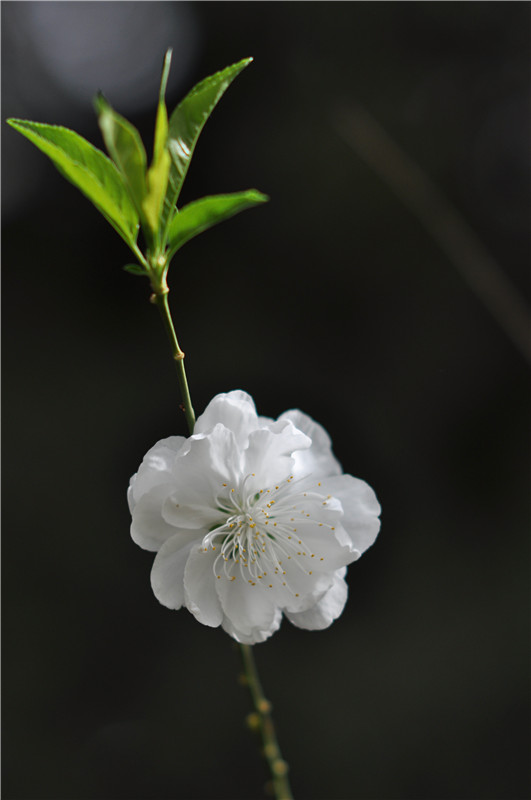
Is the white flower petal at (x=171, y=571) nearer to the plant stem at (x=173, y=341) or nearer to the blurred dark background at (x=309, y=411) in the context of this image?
the plant stem at (x=173, y=341)

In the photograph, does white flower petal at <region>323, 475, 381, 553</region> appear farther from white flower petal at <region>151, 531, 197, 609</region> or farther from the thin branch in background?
the thin branch in background

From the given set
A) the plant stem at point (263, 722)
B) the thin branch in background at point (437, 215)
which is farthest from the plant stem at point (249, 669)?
the thin branch in background at point (437, 215)

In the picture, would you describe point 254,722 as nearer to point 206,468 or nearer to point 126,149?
point 206,468

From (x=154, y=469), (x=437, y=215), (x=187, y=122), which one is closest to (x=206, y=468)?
(x=154, y=469)

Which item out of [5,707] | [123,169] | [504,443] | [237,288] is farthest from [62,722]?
[123,169]

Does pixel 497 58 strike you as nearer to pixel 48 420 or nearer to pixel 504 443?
pixel 504 443

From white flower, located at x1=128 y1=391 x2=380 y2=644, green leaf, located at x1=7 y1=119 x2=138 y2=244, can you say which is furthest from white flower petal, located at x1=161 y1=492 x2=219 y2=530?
green leaf, located at x1=7 y1=119 x2=138 y2=244
